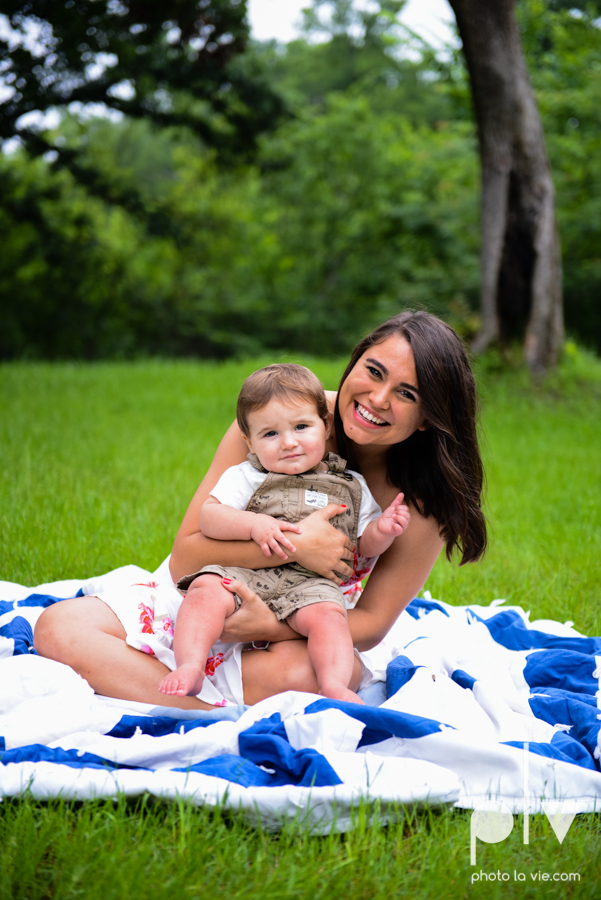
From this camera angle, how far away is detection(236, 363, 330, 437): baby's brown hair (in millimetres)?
2291

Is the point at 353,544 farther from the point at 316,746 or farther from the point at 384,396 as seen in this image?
the point at 316,746

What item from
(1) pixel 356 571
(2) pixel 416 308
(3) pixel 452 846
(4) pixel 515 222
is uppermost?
(4) pixel 515 222

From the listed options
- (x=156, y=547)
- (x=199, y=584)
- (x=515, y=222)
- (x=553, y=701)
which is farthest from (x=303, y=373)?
(x=515, y=222)

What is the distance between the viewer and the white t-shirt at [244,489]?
91.3 inches

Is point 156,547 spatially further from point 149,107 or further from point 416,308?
point 149,107

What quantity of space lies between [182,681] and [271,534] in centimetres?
48

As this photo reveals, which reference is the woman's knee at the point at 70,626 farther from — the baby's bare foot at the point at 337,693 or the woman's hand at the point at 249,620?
the baby's bare foot at the point at 337,693

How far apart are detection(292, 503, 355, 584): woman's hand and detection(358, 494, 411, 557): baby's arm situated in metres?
0.08

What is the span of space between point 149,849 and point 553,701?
4.78ft

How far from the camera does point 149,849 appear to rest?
5.14 feet

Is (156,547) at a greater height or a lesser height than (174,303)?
lesser

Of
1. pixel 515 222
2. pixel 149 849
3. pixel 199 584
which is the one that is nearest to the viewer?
pixel 149 849

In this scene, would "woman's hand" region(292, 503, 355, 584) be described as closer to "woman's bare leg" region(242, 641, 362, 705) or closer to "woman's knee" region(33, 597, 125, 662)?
"woman's bare leg" region(242, 641, 362, 705)

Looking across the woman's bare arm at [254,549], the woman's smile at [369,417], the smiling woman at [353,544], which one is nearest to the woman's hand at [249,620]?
the smiling woman at [353,544]
